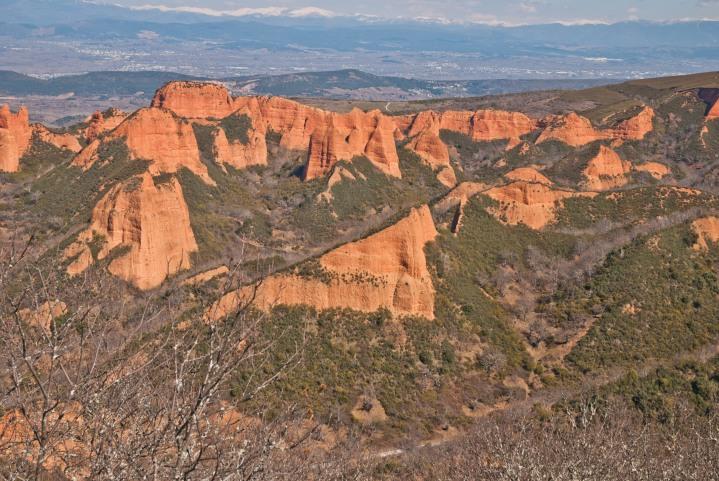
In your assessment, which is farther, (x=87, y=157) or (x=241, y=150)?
(x=241, y=150)

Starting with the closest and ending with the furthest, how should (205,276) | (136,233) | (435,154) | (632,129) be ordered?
(205,276) → (136,233) → (435,154) → (632,129)

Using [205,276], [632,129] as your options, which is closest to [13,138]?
[205,276]

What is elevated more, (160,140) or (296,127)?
(296,127)

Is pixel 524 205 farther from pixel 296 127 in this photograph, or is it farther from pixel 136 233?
pixel 296 127

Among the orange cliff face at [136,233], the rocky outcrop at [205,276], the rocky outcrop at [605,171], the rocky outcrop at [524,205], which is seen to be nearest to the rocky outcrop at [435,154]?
the rocky outcrop at [605,171]

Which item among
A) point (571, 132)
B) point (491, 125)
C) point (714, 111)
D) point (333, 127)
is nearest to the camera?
point (333, 127)

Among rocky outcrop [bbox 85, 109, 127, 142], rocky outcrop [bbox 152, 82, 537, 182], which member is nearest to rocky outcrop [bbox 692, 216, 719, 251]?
rocky outcrop [bbox 152, 82, 537, 182]
